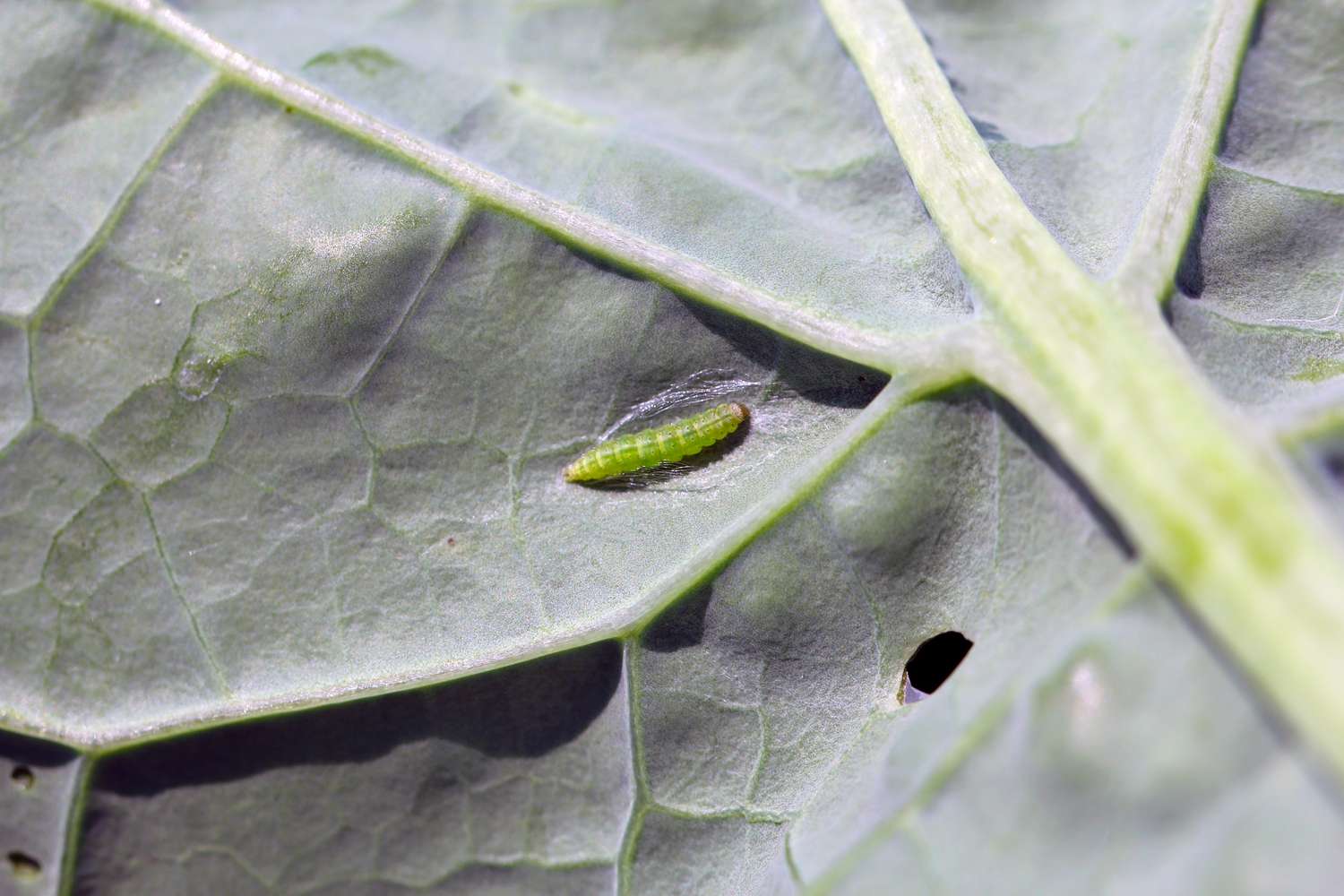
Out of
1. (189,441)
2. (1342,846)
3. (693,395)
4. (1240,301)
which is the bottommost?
(189,441)

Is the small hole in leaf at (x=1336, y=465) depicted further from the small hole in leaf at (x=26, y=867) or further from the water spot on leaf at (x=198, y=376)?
the small hole in leaf at (x=26, y=867)

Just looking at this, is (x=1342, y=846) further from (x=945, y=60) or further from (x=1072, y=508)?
(x=945, y=60)

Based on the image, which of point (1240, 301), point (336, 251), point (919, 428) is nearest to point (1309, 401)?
point (1240, 301)

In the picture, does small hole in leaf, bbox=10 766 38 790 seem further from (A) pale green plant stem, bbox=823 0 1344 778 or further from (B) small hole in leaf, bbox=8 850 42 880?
(A) pale green plant stem, bbox=823 0 1344 778

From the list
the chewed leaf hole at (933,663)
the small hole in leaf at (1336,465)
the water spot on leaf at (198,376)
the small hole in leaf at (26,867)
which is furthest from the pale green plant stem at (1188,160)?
the small hole in leaf at (26,867)

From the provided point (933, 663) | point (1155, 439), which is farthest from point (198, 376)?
point (1155, 439)

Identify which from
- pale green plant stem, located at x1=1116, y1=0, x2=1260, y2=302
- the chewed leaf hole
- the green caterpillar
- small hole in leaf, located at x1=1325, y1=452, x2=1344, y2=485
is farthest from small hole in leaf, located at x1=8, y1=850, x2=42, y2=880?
small hole in leaf, located at x1=1325, y1=452, x2=1344, y2=485
